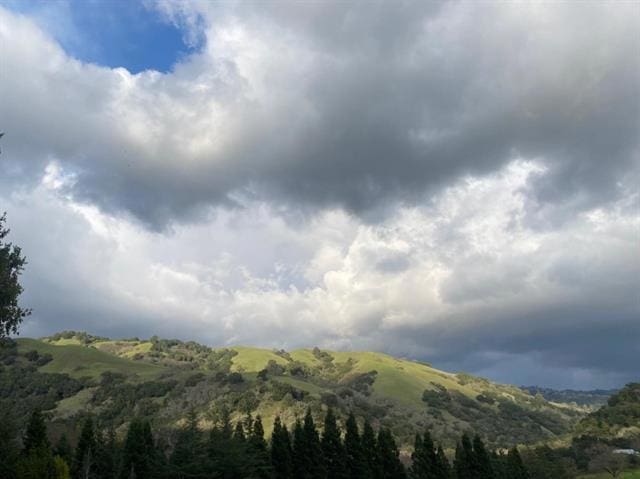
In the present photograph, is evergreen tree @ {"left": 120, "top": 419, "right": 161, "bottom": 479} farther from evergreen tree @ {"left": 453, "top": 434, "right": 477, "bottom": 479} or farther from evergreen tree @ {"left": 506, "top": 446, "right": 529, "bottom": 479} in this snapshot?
evergreen tree @ {"left": 506, "top": 446, "right": 529, "bottom": 479}

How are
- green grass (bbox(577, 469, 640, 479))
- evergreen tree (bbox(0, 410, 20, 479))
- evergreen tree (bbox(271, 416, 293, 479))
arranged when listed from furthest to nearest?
green grass (bbox(577, 469, 640, 479)) → evergreen tree (bbox(271, 416, 293, 479)) → evergreen tree (bbox(0, 410, 20, 479))

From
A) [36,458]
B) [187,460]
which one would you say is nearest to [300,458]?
[187,460]

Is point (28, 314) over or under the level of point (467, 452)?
over

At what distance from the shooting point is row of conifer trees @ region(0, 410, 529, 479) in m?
80.9

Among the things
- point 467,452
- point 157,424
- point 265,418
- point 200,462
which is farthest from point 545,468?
point 157,424

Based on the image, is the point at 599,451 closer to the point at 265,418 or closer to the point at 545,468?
the point at 545,468

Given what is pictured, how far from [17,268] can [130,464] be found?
58103 millimetres

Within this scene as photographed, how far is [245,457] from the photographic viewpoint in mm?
87312

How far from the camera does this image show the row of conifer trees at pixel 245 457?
266ft

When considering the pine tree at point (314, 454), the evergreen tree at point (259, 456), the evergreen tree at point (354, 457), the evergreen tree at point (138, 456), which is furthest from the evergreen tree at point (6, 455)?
the evergreen tree at point (354, 457)

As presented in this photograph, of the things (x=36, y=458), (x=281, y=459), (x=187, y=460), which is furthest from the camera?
(x=281, y=459)

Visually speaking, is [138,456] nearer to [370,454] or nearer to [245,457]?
[245,457]

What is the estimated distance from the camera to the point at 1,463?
58.8 meters

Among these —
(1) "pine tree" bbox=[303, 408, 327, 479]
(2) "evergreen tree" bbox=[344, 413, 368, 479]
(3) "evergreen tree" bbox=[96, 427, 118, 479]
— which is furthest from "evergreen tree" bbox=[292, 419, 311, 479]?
(3) "evergreen tree" bbox=[96, 427, 118, 479]
